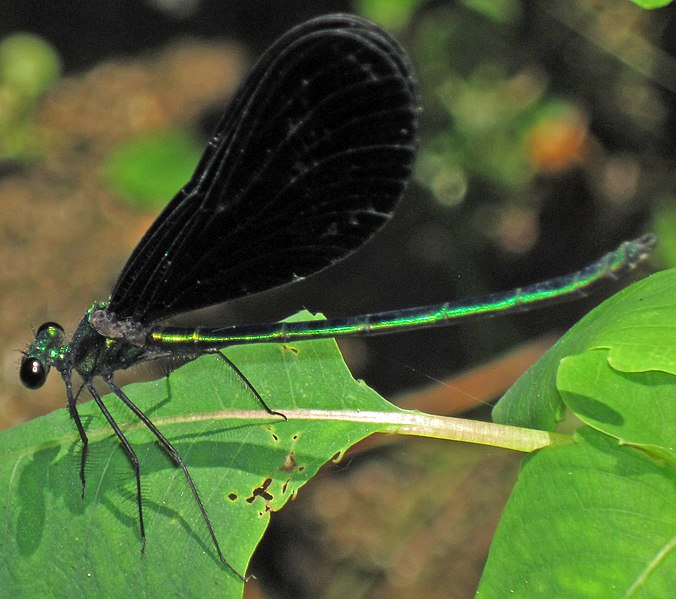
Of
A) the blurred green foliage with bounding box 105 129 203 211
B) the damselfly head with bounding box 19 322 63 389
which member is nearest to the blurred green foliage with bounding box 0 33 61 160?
the blurred green foliage with bounding box 105 129 203 211

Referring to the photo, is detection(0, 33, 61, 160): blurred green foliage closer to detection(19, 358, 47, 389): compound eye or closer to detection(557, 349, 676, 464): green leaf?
detection(19, 358, 47, 389): compound eye

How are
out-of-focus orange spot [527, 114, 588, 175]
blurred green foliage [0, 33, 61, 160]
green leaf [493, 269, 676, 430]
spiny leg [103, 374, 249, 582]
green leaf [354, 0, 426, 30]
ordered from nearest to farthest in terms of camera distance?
green leaf [493, 269, 676, 430] → spiny leg [103, 374, 249, 582] → green leaf [354, 0, 426, 30] → out-of-focus orange spot [527, 114, 588, 175] → blurred green foliage [0, 33, 61, 160]

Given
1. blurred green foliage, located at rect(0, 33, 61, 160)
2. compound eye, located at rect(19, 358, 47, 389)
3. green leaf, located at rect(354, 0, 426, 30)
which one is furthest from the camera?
blurred green foliage, located at rect(0, 33, 61, 160)

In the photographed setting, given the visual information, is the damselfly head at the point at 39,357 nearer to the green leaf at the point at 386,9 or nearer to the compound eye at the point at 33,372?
the compound eye at the point at 33,372

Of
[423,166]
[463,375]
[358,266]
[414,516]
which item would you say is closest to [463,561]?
[414,516]

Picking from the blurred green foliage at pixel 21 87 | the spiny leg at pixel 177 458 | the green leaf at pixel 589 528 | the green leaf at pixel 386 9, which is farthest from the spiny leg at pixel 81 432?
the blurred green foliage at pixel 21 87

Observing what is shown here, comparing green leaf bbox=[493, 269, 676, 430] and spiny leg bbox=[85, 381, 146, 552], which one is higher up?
green leaf bbox=[493, 269, 676, 430]
